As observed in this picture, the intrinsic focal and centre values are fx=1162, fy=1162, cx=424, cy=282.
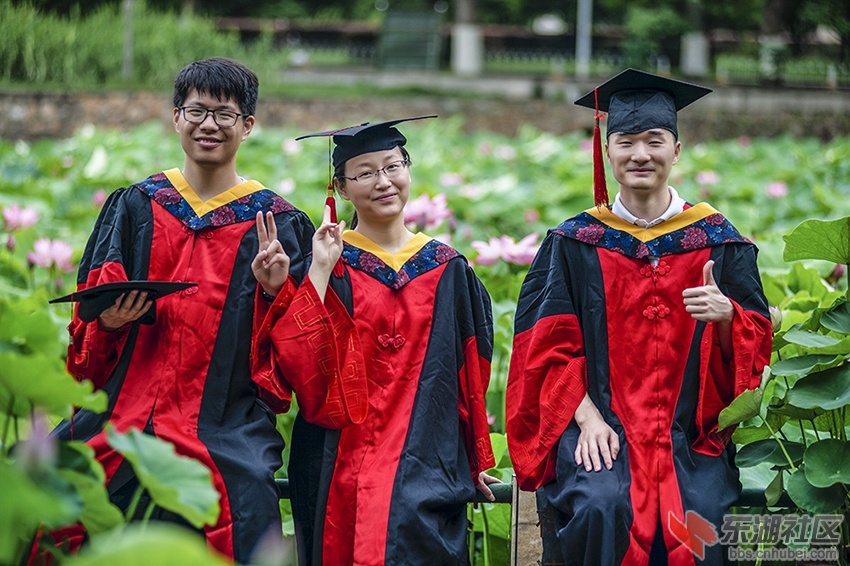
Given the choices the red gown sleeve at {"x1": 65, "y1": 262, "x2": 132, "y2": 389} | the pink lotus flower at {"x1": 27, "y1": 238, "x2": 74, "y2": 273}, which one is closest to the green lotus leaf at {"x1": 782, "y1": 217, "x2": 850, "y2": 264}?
the red gown sleeve at {"x1": 65, "y1": 262, "x2": 132, "y2": 389}

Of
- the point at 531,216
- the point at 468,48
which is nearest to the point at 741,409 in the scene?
the point at 531,216

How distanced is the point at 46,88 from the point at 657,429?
12.8 meters

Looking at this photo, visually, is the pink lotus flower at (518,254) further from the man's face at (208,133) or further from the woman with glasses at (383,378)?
the man's face at (208,133)

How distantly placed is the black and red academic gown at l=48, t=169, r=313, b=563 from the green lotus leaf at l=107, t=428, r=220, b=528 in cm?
90

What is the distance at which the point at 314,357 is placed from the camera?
2643 millimetres

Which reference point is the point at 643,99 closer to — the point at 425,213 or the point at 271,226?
the point at 271,226

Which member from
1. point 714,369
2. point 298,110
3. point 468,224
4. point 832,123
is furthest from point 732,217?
point 832,123

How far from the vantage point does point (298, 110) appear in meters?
15.8

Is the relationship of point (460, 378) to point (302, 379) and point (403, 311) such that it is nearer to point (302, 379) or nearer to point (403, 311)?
point (403, 311)

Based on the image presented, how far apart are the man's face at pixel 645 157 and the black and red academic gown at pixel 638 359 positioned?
12 centimetres

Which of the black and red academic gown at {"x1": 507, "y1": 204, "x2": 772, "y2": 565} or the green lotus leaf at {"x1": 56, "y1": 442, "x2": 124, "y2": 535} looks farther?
the black and red academic gown at {"x1": 507, "y1": 204, "x2": 772, "y2": 565}

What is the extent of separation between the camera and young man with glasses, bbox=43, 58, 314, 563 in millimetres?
2564

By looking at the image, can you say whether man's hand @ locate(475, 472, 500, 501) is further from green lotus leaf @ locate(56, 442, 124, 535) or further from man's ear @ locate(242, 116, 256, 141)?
green lotus leaf @ locate(56, 442, 124, 535)

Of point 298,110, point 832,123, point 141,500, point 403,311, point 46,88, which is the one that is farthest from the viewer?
point 832,123
